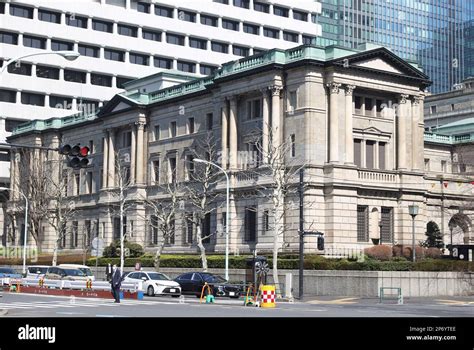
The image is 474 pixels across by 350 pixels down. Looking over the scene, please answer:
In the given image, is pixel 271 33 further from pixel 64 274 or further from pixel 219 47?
pixel 64 274

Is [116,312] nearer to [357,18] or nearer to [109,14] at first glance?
[109,14]

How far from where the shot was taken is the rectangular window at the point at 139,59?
117m

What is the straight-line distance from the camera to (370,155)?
69.8 metres

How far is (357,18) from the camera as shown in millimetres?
167500

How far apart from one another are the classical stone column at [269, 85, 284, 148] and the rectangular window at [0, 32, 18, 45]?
53855mm

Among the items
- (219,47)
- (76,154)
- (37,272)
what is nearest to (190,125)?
(37,272)

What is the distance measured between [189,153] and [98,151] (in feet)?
57.3

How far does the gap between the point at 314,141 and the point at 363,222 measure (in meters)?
7.95

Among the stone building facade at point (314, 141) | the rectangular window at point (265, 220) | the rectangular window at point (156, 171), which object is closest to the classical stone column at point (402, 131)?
the stone building facade at point (314, 141)

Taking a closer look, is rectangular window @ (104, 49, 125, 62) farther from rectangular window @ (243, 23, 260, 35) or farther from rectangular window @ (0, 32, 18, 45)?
rectangular window @ (243, 23, 260, 35)

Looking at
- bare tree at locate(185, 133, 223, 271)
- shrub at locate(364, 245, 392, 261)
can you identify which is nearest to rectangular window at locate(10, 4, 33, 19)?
bare tree at locate(185, 133, 223, 271)

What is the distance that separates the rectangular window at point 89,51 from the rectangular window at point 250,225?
2039 inches

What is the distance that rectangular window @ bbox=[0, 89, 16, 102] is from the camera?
108 meters

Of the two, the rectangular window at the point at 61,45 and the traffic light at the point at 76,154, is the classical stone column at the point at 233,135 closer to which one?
the traffic light at the point at 76,154
